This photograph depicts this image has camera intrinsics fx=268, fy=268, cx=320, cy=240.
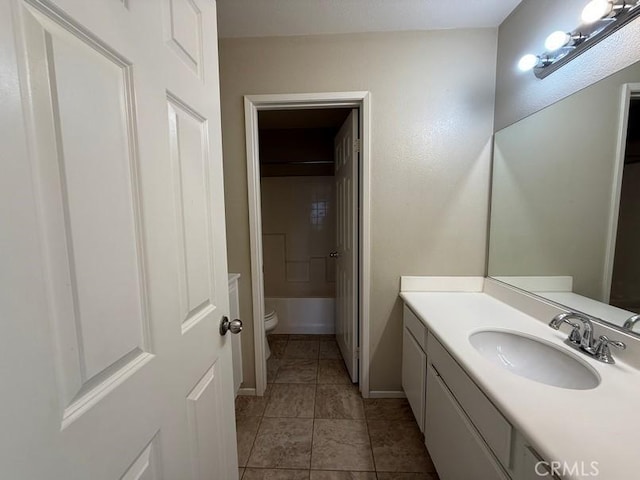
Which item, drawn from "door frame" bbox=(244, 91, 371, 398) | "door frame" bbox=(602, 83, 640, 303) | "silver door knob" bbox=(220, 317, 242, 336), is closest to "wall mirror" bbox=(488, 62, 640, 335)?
"door frame" bbox=(602, 83, 640, 303)

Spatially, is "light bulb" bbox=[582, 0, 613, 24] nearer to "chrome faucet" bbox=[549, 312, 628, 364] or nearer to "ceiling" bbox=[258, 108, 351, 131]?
"chrome faucet" bbox=[549, 312, 628, 364]

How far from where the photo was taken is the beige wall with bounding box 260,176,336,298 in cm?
330

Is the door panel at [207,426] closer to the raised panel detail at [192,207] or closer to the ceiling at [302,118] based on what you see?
the raised panel detail at [192,207]

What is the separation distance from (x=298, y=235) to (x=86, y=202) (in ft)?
9.61

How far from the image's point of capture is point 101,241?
Result: 48 cm

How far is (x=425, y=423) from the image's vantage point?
1356 mm

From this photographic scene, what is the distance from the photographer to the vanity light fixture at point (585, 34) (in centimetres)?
93

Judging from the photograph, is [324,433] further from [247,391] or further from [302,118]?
[302,118]

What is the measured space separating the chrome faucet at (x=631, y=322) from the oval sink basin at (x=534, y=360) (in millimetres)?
197

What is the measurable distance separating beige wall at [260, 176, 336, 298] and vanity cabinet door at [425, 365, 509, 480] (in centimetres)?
207

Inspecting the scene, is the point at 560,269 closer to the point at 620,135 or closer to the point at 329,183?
the point at 620,135

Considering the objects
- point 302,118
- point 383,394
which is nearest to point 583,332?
point 383,394

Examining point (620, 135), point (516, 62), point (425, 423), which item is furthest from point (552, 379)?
point (516, 62)

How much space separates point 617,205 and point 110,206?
1562 mm
